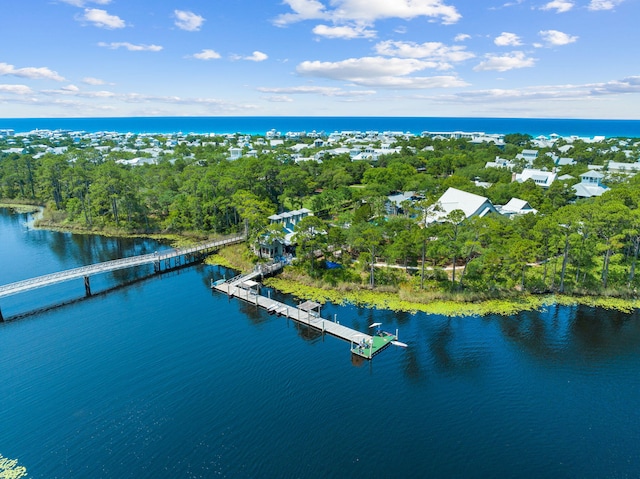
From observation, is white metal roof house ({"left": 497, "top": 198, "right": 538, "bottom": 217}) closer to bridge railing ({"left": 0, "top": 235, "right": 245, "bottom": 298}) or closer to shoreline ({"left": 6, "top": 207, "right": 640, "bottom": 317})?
shoreline ({"left": 6, "top": 207, "right": 640, "bottom": 317})

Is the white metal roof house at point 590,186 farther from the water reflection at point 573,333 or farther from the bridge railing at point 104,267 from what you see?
the bridge railing at point 104,267

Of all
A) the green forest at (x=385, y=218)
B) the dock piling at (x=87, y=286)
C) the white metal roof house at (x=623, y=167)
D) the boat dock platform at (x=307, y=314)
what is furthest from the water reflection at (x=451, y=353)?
the white metal roof house at (x=623, y=167)

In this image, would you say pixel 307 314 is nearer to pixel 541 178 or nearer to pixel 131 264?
pixel 131 264

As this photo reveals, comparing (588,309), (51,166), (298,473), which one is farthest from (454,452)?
(51,166)

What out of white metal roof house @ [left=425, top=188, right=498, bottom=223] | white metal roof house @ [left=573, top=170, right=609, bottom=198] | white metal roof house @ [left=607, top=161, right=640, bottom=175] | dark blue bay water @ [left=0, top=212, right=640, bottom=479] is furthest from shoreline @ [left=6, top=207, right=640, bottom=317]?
white metal roof house @ [left=607, top=161, right=640, bottom=175]

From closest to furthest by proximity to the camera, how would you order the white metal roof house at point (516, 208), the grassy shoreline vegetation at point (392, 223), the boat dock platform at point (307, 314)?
the boat dock platform at point (307, 314) → the grassy shoreline vegetation at point (392, 223) → the white metal roof house at point (516, 208)
